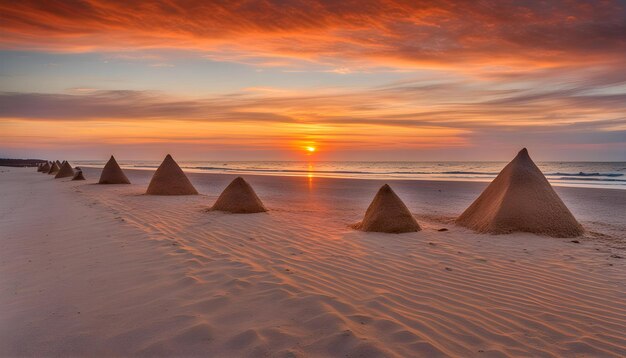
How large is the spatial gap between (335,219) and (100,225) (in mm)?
5783

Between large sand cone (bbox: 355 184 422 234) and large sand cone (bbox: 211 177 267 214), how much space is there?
3.64m

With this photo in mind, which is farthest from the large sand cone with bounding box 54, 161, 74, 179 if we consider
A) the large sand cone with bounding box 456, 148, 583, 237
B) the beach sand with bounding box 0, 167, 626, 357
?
the large sand cone with bounding box 456, 148, 583, 237

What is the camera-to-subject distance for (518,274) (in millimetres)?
5875

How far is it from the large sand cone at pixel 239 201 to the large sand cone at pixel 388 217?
3639 millimetres

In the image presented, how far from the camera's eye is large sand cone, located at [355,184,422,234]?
29.5 ft

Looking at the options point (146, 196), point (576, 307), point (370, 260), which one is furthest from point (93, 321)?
point (146, 196)

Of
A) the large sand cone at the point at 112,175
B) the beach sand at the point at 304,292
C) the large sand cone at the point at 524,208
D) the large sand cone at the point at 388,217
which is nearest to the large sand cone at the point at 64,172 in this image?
the large sand cone at the point at 112,175

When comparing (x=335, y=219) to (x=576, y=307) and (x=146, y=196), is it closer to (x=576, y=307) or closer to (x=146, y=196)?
(x=576, y=307)

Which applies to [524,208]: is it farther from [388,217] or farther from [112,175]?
[112,175]

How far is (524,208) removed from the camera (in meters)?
8.93

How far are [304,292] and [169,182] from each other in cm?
1313

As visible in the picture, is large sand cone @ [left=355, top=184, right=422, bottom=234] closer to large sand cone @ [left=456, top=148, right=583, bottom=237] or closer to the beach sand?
the beach sand

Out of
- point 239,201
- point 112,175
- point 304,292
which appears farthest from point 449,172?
point 304,292

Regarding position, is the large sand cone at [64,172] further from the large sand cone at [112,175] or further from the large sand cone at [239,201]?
the large sand cone at [239,201]
